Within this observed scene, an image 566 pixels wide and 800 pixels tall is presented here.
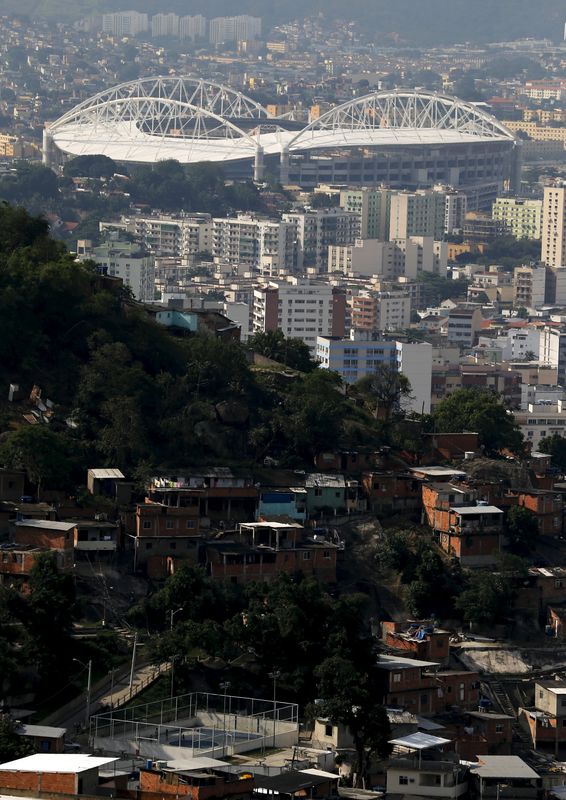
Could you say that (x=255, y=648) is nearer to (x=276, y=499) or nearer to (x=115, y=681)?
(x=115, y=681)

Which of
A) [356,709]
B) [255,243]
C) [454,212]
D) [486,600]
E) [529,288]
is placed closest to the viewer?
[356,709]

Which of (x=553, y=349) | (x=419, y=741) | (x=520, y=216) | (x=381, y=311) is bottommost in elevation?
(x=419, y=741)

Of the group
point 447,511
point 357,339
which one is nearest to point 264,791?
point 447,511

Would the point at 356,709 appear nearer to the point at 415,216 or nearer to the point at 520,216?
the point at 415,216

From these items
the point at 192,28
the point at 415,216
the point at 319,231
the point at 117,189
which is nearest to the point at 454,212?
the point at 415,216

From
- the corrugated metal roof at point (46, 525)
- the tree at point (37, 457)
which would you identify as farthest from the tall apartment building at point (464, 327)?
the corrugated metal roof at point (46, 525)

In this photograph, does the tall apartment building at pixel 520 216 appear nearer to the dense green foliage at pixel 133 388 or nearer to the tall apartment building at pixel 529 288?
the tall apartment building at pixel 529 288

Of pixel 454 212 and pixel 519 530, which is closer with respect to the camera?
pixel 519 530

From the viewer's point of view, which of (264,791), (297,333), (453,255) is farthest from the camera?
(453,255)

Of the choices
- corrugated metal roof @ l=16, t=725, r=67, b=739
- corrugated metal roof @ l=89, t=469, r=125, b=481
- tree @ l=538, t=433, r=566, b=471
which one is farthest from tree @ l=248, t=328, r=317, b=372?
corrugated metal roof @ l=16, t=725, r=67, b=739
